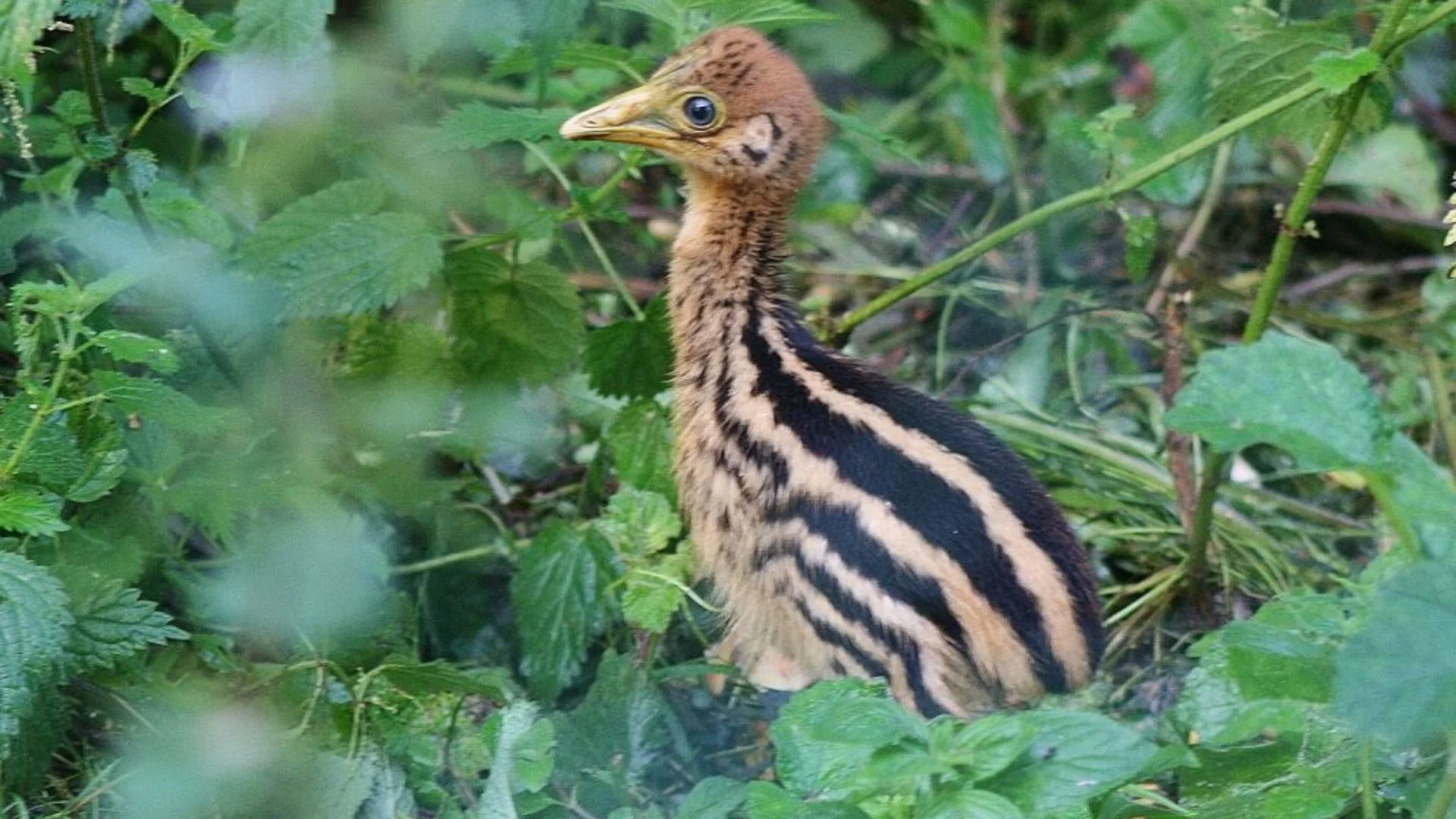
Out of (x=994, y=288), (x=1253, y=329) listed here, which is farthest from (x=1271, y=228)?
(x=1253, y=329)

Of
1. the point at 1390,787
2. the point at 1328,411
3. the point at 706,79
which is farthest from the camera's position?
the point at 706,79

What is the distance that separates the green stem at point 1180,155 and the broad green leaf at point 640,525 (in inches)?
20.3

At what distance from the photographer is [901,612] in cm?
252

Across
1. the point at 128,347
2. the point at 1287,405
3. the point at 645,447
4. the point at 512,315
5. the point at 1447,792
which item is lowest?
the point at 645,447

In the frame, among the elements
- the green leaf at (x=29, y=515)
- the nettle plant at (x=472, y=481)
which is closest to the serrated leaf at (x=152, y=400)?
the nettle plant at (x=472, y=481)

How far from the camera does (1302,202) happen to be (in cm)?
279

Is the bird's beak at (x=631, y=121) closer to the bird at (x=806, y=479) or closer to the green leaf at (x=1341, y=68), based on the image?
the bird at (x=806, y=479)

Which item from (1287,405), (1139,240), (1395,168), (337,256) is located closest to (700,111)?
(337,256)

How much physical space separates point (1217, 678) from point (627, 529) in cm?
89

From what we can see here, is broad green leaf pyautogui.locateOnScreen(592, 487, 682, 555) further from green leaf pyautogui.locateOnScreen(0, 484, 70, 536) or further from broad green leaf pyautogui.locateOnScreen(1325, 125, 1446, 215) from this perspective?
broad green leaf pyautogui.locateOnScreen(1325, 125, 1446, 215)

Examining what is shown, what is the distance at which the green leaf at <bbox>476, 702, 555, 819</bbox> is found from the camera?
2336 mm

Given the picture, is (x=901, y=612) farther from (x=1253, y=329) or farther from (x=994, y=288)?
(x=994, y=288)

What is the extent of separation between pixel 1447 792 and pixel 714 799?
844 mm

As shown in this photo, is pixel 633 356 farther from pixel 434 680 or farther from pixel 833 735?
pixel 833 735
